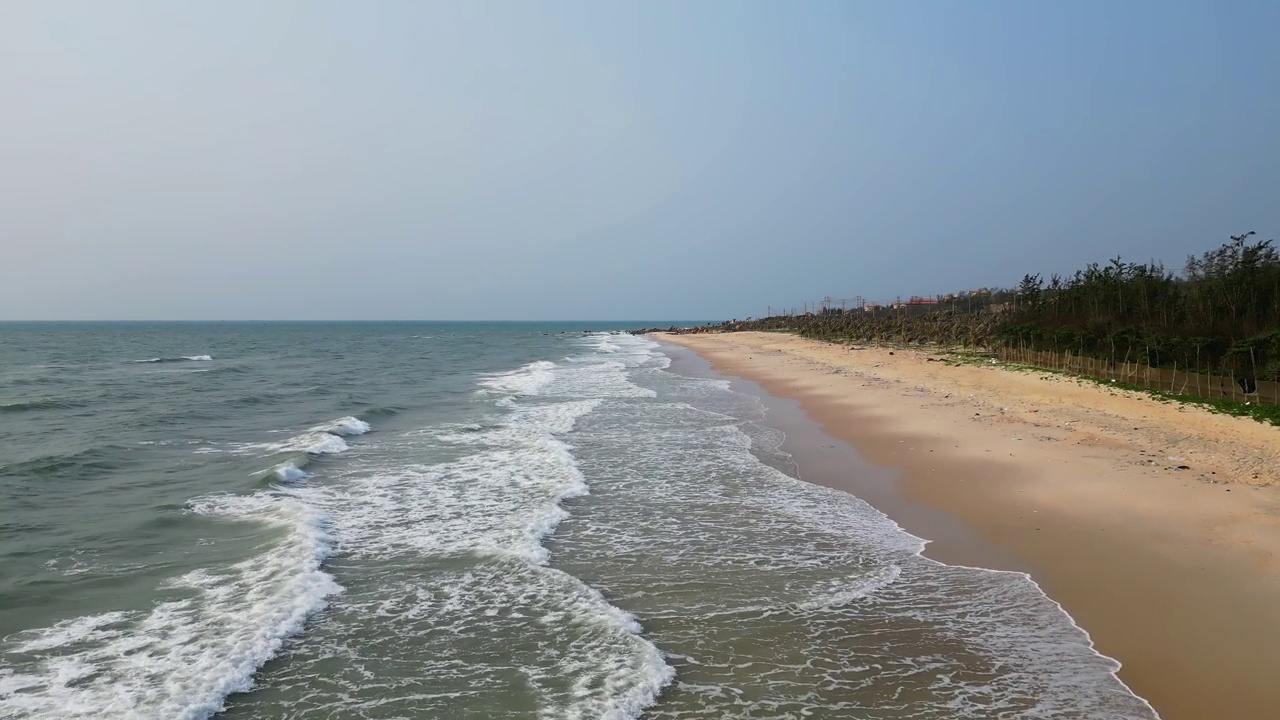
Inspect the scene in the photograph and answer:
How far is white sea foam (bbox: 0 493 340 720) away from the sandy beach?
6.81 metres

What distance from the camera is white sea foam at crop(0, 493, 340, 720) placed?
5184mm

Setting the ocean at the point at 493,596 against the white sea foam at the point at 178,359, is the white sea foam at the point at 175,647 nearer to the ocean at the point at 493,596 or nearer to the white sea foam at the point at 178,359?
the ocean at the point at 493,596

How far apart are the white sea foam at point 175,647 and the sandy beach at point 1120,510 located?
681cm

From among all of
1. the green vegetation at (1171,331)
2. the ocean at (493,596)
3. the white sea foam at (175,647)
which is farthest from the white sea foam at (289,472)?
the green vegetation at (1171,331)

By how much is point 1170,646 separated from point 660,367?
108ft

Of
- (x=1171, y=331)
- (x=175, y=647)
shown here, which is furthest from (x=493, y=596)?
(x=1171, y=331)

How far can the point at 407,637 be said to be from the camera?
627cm

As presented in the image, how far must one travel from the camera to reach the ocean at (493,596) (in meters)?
5.25

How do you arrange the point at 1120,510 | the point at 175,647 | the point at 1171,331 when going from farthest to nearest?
the point at 1171,331 < the point at 1120,510 < the point at 175,647

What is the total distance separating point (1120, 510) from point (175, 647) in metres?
10.7

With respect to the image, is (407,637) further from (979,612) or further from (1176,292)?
(1176,292)

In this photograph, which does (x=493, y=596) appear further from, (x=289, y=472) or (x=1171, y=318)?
(x=1171, y=318)

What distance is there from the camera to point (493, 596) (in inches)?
283

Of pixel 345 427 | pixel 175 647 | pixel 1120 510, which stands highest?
pixel 1120 510
